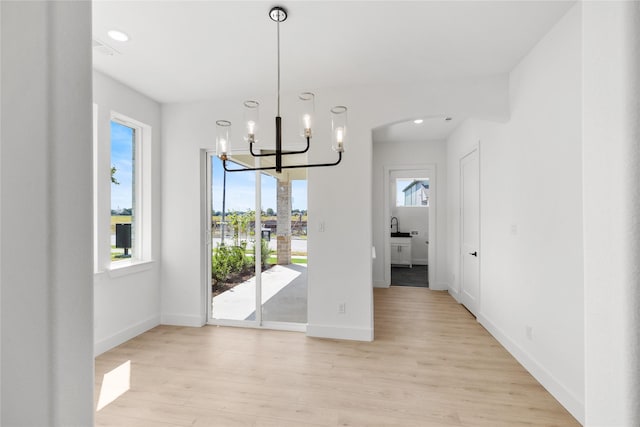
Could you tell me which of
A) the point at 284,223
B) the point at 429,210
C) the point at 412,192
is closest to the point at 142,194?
the point at 284,223

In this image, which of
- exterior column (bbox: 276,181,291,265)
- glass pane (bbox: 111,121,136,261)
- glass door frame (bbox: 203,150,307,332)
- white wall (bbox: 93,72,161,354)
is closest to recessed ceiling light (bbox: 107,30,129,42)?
white wall (bbox: 93,72,161,354)

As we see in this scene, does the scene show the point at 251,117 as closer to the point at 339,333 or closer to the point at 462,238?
the point at 339,333

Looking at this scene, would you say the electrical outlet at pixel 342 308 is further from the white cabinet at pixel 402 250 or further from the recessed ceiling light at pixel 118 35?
the white cabinet at pixel 402 250

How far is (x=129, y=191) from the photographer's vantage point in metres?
3.48

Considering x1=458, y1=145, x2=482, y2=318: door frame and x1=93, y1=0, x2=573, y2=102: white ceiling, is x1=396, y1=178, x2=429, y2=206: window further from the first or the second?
x1=93, y1=0, x2=573, y2=102: white ceiling

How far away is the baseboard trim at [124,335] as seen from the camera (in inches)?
116

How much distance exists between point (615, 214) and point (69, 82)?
1021mm

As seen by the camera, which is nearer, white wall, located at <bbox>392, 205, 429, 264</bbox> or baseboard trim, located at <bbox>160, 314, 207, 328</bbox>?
baseboard trim, located at <bbox>160, 314, 207, 328</bbox>

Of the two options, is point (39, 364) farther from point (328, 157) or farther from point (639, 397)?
point (328, 157)

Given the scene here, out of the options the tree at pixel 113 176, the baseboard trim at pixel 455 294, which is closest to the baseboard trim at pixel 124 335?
the tree at pixel 113 176

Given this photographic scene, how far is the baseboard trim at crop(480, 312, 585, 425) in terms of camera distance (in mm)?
2006

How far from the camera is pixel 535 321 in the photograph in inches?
99.1

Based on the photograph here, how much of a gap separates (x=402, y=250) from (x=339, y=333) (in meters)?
4.55

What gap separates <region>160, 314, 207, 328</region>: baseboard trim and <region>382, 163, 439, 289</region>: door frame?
321cm
